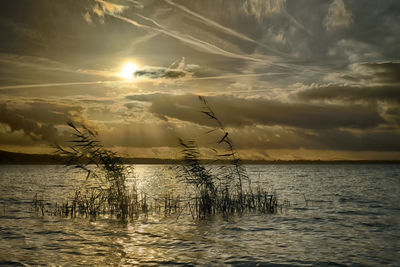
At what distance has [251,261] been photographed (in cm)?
1142

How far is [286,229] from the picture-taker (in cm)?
1664

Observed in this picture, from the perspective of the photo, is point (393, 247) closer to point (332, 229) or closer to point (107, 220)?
point (332, 229)

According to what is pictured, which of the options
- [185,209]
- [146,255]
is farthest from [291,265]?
[185,209]

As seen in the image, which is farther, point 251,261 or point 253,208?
point 253,208

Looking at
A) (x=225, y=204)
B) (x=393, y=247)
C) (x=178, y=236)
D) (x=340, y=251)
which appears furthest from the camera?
(x=225, y=204)

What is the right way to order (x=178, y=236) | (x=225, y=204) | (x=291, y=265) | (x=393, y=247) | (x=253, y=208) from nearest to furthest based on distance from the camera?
(x=291, y=265) → (x=393, y=247) → (x=178, y=236) → (x=225, y=204) → (x=253, y=208)

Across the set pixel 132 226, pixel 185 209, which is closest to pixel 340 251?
pixel 132 226

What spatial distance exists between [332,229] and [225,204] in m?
5.87

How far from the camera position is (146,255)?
39.7ft

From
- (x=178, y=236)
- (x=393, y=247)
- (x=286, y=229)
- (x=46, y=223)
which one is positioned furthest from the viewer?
(x=46, y=223)

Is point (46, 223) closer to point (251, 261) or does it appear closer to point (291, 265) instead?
point (251, 261)

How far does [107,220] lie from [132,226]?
2.35 meters

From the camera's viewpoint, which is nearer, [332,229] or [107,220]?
[332,229]

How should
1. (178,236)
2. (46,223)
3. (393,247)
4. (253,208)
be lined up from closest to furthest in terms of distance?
1. (393,247)
2. (178,236)
3. (46,223)
4. (253,208)
